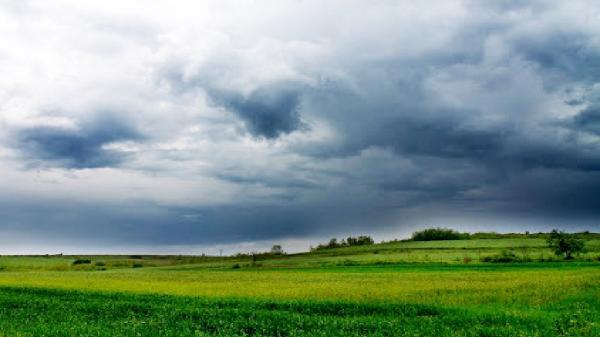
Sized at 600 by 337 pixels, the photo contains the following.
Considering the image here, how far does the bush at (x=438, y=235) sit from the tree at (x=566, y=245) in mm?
67821

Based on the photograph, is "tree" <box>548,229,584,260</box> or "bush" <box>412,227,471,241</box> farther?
"bush" <box>412,227,471,241</box>

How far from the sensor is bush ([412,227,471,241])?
590 ft

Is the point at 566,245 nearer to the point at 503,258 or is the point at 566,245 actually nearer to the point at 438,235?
the point at 503,258

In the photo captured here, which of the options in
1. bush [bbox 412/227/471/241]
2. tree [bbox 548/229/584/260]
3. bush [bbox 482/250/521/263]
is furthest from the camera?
bush [bbox 412/227/471/241]

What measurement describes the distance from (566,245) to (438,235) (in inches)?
2818

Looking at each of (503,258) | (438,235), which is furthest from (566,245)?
(438,235)

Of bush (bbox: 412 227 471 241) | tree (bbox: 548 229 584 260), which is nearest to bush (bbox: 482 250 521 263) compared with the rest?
tree (bbox: 548 229 584 260)

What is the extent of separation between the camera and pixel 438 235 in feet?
591

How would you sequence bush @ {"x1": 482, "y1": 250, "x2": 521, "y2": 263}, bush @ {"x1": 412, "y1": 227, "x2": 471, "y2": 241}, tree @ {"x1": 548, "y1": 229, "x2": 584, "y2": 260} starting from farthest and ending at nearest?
bush @ {"x1": 412, "y1": 227, "x2": 471, "y2": 241} → tree @ {"x1": 548, "y1": 229, "x2": 584, "y2": 260} → bush @ {"x1": 482, "y1": 250, "x2": 521, "y2": 263}

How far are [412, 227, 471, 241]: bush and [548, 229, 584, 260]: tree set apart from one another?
223 feet

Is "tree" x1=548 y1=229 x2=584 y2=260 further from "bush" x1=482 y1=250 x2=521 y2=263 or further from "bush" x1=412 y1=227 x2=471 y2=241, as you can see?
"bush" x1=412 y1=227 x2=471 y2=241

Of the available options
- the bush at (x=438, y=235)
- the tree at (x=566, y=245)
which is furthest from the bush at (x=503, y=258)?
the bush at (x=438, y=235)

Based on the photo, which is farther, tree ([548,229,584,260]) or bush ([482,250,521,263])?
tree ([548,229,584,260])

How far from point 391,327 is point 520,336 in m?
5.21
